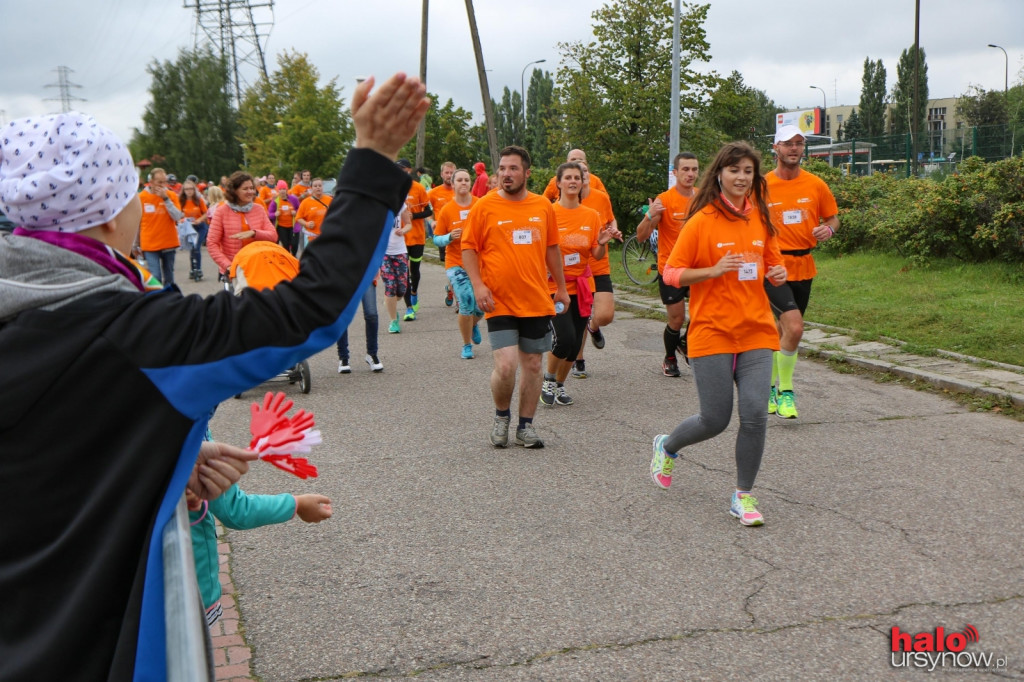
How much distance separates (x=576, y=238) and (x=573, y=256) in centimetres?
19

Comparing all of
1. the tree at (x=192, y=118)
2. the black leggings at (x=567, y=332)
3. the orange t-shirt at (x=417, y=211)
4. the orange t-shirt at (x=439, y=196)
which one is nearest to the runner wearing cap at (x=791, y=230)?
the black leggings at (x=567, y=332)

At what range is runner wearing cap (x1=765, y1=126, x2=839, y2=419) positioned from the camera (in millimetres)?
7219

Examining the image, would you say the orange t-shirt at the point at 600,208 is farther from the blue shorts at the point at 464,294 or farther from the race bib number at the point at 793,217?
the race bib number at the point at 793,217

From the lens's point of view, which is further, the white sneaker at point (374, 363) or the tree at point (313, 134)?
the tree at point (313, 134)

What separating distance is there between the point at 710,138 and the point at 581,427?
691 inches

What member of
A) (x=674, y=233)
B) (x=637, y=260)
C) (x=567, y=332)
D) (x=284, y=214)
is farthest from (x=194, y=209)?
(x=567, y=332)

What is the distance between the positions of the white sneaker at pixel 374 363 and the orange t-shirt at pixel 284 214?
1093cm

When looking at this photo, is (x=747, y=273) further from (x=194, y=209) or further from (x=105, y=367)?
(x=194, y=209)

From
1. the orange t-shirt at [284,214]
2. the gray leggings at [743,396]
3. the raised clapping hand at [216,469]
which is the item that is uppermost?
the orange t-shirt at [284,214]

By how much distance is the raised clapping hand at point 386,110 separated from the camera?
146 centimetres

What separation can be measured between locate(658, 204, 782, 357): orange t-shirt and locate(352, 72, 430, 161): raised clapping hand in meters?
3.83

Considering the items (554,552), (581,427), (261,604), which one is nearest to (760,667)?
(554,552)

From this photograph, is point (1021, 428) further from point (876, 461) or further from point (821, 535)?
point (821, 535)

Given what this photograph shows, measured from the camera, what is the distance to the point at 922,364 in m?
8.74
